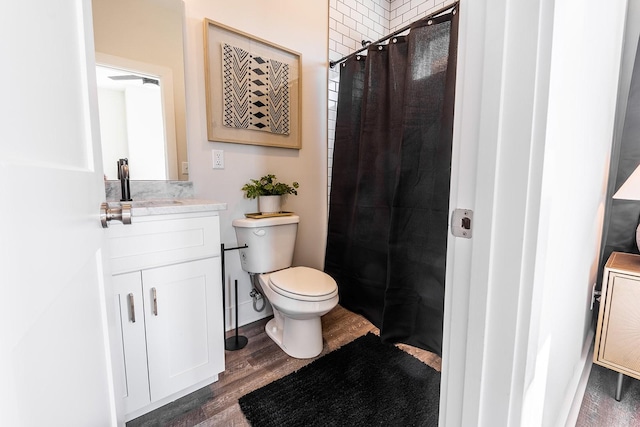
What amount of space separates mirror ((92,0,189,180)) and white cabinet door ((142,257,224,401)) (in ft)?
2.11

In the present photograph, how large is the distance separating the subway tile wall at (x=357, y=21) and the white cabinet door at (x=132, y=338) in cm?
153

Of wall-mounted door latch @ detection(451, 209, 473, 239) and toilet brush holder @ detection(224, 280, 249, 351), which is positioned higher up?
wall-mounted door latch @ detection(451, 209, 473, 239)

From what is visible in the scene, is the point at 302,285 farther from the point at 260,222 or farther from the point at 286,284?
the point at 260,222

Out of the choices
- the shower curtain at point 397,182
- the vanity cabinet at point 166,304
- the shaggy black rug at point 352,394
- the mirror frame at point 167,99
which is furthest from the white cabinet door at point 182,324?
the shower curtain at point 397,182

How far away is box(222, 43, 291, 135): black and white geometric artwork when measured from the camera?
65.0 inches

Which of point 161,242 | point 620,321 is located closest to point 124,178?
point 161,242

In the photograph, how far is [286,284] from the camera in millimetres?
1525

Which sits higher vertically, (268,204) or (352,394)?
(268,204)

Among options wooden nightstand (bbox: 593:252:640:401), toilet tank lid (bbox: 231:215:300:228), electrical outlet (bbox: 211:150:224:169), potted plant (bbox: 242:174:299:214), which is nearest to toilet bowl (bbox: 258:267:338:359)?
toilet tank lid (bbox: 231:215:300:228)

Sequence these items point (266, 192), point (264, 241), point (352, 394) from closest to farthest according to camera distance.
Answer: point (352, 394) < point (264, 241) < point (266, 192)

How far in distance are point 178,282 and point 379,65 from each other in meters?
1.74

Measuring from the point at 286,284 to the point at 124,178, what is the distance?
0.95 m

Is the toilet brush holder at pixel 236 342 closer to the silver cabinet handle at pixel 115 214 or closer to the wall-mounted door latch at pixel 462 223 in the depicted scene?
the silver cabinet handle at pixel 115 214

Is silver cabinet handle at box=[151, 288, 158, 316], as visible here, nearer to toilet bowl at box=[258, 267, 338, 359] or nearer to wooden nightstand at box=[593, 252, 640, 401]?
toilet bowl at box=[258, 267, 338, 359]
